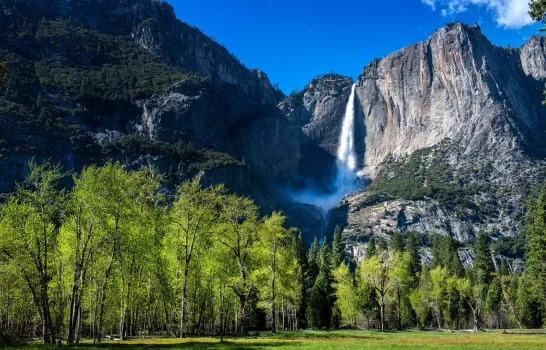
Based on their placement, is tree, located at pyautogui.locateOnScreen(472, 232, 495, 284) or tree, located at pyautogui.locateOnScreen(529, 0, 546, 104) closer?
tree, located at pyautogui.locateOnScreen(529, 0, 546, 104)

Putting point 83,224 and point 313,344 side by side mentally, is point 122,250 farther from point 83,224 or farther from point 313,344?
point 313,344

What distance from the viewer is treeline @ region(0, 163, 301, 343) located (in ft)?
119

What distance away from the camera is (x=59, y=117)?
621 ft

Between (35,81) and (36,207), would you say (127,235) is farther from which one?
(35,81)

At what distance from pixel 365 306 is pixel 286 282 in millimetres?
35732

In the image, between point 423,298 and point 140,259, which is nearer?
point 140,259

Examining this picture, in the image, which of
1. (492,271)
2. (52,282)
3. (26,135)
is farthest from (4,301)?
(26,135)

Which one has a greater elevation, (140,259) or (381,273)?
(381,273)

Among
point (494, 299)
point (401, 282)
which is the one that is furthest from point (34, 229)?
point (494, 299)

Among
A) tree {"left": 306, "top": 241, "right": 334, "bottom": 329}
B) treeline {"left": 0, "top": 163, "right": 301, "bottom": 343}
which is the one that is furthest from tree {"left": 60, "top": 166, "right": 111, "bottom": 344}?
tree {"left": 306, "top": 241, "right": 334, "bottom": 329}

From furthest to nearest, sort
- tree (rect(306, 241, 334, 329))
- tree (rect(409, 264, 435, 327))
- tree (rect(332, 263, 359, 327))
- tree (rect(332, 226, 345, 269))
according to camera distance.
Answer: tree (rect(332, 226, 345, 269)) < tree (rect(409, 264, 435, 327)) < tree (rect(306, 241, 334, 329)) < tree (rect(332, 263, 359, 327))

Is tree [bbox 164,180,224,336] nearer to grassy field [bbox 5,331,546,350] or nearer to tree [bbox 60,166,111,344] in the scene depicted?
grassy field [bbox 5,331,546,350]

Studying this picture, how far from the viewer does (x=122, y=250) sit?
42.1 meters

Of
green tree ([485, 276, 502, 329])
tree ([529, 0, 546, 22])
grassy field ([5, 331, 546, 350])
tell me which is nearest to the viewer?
tree ([529, 0, 546, 22])
